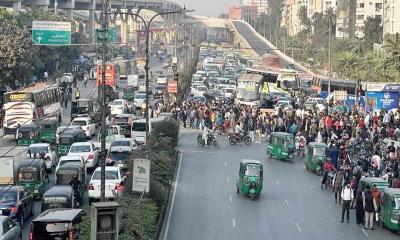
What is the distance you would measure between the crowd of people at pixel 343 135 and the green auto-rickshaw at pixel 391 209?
0.33 metres

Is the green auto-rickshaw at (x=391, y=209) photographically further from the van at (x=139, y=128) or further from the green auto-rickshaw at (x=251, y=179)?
the van at (x=139, y=128)

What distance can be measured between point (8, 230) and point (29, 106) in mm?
32724

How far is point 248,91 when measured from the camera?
74.2 meters

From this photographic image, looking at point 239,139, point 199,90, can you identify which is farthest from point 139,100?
point 239,139

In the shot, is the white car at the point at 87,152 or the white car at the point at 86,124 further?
the white car at the point at 86,124

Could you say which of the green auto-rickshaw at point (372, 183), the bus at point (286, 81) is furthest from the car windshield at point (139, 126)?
the bus at point (286, 81)

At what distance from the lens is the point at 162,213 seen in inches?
1095

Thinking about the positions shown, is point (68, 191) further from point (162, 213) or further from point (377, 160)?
point (377, 160)

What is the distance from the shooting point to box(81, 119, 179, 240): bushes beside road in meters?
21.1

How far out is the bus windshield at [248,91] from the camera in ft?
242

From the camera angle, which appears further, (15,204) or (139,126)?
(139,126)

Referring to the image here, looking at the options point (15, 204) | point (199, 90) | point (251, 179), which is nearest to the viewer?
point (15, 204)

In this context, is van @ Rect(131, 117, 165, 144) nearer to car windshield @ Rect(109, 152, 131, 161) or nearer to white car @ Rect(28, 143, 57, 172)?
car windshield @ Rect(109, 152, 131, 161)

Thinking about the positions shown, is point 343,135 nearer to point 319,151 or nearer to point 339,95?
point 319,151
